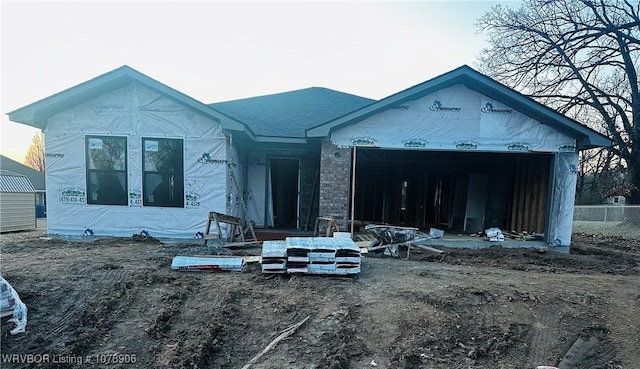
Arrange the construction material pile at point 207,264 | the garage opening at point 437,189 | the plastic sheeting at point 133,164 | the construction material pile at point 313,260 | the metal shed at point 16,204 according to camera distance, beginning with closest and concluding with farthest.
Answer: the construction material pile at point 313,260, the construction material pile at point 207,264, the plastic sheeting at point 133,164, the garage opening at point 437,189, the metal shed at point 16,204

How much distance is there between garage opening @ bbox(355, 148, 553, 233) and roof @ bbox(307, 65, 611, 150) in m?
2.98

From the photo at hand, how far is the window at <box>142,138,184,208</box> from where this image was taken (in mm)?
8453

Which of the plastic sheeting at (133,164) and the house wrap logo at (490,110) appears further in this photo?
the house wrap logo at (490,110)

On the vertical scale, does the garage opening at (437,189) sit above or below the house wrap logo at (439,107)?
below

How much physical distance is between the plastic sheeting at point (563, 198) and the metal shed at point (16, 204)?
18433 millimetres

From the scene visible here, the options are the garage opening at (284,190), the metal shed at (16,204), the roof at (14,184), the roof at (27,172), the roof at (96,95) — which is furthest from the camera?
the roof at (27,172)

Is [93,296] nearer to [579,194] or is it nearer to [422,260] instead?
[422,260]

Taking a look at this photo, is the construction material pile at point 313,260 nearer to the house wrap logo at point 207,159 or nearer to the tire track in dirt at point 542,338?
the tire track in dirt at point 542,338

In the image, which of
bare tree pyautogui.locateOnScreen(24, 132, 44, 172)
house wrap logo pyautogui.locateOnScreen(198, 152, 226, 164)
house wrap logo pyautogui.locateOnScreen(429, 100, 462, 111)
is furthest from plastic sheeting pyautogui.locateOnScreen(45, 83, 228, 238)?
bare tree pyautogui.locateOnScreen(24, 132, 44, 172)

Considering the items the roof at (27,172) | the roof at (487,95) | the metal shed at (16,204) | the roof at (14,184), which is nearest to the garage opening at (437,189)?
the roof at (487,95)

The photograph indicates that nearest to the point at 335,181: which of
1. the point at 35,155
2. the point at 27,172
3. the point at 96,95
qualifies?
the point at 96,95

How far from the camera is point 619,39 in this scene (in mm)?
15148

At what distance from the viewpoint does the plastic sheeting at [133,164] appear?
27.3ft

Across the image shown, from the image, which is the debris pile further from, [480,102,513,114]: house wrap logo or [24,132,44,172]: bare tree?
[24,132,44,172]: bare tree
